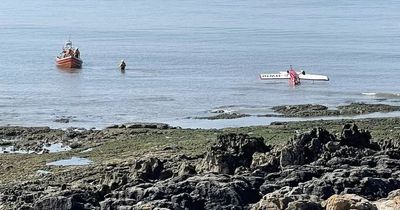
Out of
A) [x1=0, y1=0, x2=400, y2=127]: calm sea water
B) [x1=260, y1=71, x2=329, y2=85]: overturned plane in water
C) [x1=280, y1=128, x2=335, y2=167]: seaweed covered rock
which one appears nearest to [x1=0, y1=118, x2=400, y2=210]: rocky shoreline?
[x1=280, y1=128, x2=335, y2=167]: seaweed covered rock

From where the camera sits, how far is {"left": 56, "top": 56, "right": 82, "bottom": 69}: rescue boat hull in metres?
91.9

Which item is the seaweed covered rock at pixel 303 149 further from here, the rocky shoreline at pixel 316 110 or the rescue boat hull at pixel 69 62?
the rescue boat hull at pixel 69 62

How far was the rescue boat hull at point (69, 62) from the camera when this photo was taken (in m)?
91.9

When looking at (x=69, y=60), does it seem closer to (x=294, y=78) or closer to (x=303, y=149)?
(x=294, y=78)

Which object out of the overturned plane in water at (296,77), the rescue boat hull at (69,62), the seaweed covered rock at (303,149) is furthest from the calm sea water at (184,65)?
the seaweed covered rock at (303,149)

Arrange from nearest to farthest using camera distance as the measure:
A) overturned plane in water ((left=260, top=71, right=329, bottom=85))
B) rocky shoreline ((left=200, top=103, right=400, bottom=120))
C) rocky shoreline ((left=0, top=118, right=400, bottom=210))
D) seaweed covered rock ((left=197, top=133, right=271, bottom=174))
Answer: rocky shoreline ((left=0, top=118, right=400, bottom=210)), seaweed covered rock ((left=197, top=133, right=271, bottom=174)), rocky shoreline ((left=200, top=103, right=400, bottom=120)), overturned plane in water ((left=260, top=71, right=329, bottom=85))

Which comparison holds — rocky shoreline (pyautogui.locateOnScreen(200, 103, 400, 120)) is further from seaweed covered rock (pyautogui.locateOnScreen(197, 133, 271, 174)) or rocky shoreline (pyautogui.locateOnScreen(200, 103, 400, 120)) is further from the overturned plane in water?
seaweed covered rock (pyautogui.locateOnScreen(197, 133, 271, 174))

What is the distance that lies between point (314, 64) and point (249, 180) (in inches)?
2786

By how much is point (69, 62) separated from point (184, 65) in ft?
36.8

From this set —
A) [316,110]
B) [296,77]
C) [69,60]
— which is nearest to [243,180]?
[316,110]

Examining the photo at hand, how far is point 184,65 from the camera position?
93.4m

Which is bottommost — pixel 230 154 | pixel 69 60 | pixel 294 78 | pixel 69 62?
pixel 230 154

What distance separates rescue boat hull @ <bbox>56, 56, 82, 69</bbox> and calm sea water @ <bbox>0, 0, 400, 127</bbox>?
998mm

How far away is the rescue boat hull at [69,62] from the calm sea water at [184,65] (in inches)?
39.3
